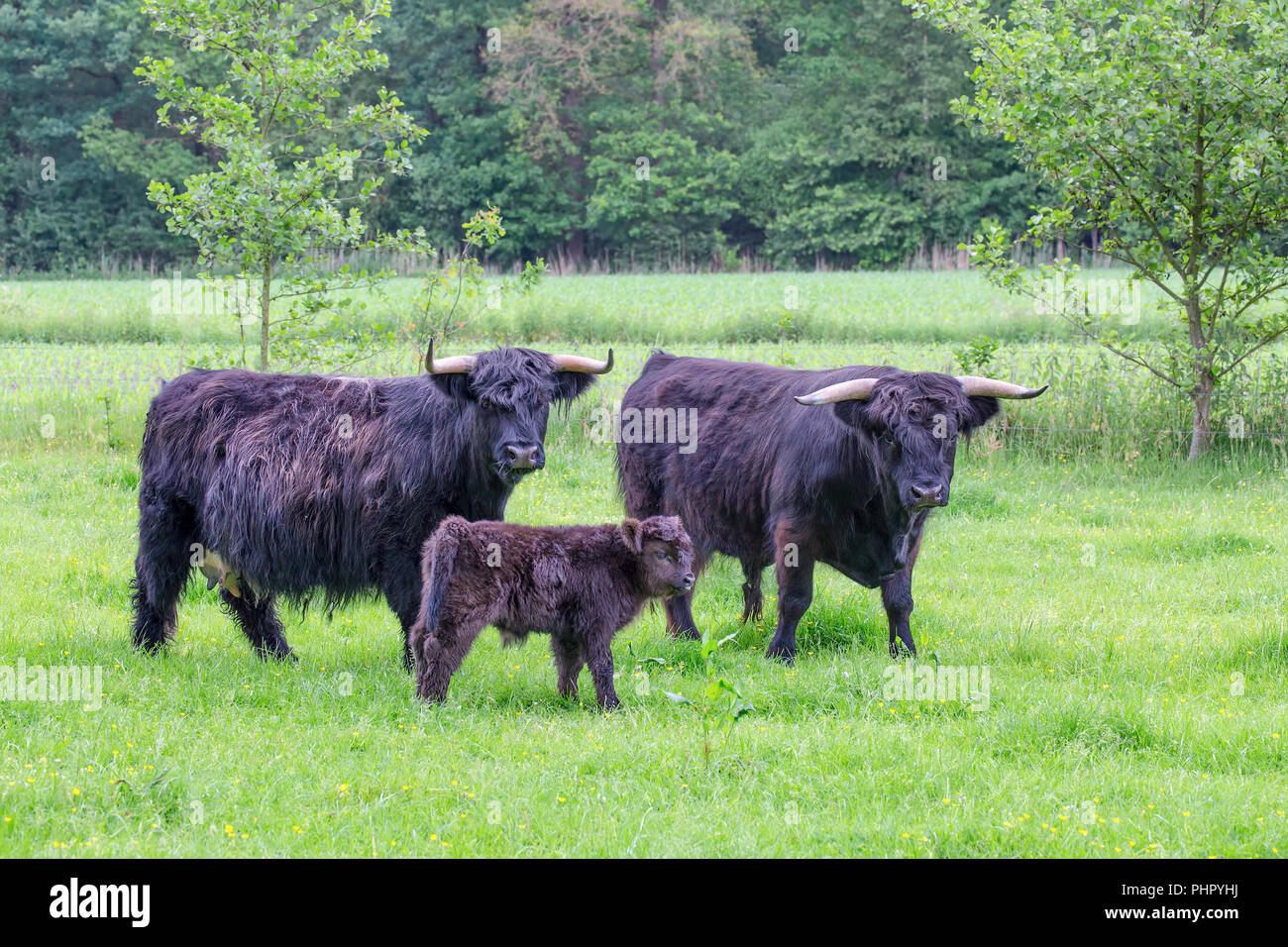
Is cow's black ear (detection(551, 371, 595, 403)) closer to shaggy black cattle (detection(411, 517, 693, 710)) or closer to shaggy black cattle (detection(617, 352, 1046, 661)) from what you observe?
shaggy black cattle (detection(617, 352, 1046, 661))

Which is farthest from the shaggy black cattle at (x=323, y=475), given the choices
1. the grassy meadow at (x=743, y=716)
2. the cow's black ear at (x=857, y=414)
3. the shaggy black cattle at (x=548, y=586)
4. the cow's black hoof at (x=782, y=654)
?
the cow's black hoof at (x=782, y=654)

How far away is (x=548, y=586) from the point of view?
241 inches

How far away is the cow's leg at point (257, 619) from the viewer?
24.6 ft

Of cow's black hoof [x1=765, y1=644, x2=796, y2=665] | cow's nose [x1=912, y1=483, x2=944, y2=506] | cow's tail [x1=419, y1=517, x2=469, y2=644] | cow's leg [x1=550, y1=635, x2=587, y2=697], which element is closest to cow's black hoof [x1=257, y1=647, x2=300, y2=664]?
cow's tail [x1=419, y1=517, x2=469, y2=644]

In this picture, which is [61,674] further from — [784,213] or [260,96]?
[784,213]

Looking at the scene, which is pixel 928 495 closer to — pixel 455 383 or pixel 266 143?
pixel 455 383

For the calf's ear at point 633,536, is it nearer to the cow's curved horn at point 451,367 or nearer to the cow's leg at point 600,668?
the cow's leg at point 600,668

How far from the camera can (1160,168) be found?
13148mm

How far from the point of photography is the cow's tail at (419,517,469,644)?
5945 millimetres

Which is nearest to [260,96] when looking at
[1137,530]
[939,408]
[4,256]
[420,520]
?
[420,520]

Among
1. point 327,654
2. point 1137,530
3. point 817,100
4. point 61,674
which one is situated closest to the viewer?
point 61,674

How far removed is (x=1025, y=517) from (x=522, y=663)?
18.1 ft

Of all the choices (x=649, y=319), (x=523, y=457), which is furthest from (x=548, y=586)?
(x=649, y=319)

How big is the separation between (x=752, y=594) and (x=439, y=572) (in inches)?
119
